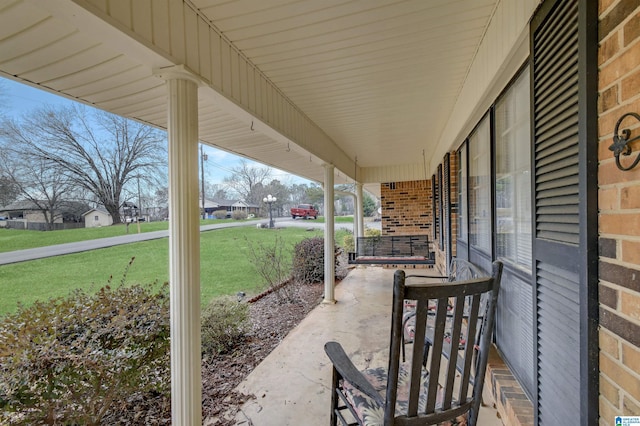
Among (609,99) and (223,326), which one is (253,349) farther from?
(609,99)

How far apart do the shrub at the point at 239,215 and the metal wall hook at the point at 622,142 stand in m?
7.71

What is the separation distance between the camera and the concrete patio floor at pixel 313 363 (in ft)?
6.38

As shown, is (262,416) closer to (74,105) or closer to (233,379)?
(233,379)

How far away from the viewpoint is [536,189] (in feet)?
4.11

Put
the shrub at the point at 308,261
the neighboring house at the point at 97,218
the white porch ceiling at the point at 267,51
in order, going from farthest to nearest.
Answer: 1. the shrub at the point at 308,261
2. the neighboring house at the point at 97,218
3. the white porch ceiling at the point at 267,51

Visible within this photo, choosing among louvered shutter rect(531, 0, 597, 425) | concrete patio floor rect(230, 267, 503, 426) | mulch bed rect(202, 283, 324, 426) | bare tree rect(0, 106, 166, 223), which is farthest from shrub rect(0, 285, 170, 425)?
louvered shutter rect(531, 0, 597, 425)

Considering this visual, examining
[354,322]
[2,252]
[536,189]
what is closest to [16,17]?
[2,252]

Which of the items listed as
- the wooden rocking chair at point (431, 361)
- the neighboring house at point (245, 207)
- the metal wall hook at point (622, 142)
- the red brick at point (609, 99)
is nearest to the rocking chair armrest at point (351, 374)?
the wooden rocking chair at point (431, 361)

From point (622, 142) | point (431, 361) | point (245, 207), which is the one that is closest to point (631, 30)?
point (622, 142)

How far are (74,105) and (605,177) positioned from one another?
4.05 meters

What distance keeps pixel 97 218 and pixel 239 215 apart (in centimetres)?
513

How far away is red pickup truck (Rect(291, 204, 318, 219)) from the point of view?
10.8 metres

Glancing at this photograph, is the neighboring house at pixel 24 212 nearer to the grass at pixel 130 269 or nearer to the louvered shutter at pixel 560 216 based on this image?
the grass at pixel 130 269

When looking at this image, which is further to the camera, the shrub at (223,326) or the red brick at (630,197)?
the shrub at (223,326)
